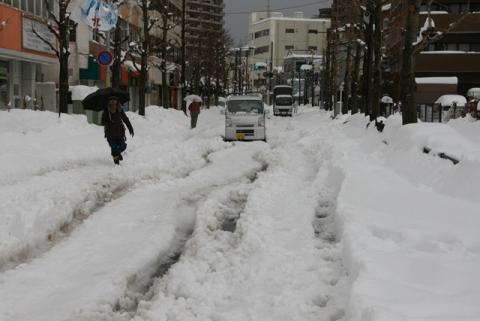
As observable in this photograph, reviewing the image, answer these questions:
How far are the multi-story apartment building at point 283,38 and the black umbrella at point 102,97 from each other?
123701 millimetres

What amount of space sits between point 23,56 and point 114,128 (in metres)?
14.2

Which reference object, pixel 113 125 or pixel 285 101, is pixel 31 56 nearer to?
pixel 113 125

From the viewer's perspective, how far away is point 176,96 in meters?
67.8

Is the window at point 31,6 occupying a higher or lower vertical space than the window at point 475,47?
lower

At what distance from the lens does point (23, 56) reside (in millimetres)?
25797

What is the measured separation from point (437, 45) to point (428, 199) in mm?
49300

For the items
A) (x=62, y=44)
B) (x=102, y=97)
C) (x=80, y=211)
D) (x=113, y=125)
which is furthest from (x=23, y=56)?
(x=80, y=211)

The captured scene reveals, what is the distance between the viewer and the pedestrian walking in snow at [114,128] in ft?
45.1

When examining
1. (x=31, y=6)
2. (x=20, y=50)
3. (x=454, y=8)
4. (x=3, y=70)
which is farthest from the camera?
(x=454, y=8)

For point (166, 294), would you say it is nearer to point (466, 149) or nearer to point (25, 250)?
point (25, 250)

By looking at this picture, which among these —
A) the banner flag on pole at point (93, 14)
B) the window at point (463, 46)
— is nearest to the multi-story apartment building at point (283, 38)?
the window at point (463, 46)

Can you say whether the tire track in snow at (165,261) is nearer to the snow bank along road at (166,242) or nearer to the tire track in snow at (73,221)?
the snow bank along road at (166,242)

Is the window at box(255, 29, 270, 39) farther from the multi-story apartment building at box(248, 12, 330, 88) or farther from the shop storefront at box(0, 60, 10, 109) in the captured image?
the shop storefront at box(0, 60, 10, 109)

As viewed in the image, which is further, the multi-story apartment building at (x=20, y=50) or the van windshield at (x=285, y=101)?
the van windshield at (x=285, y=101)
